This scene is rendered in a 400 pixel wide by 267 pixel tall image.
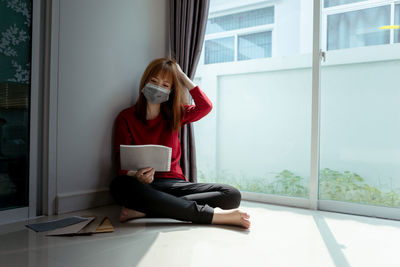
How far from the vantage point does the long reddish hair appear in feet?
6.73

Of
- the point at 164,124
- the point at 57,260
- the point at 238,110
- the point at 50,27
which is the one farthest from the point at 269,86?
the point at 57,260

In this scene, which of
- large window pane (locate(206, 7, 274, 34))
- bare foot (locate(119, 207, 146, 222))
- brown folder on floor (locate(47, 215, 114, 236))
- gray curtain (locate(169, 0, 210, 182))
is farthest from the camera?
gray curtain (locate(169, 0, 210, 182))

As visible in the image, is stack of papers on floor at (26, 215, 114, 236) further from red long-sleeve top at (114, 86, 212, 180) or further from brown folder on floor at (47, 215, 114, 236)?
red long-sleeve top at (114, 86, 212, 180)

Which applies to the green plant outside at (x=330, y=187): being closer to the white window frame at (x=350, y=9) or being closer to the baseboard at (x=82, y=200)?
the white window frame at (x=350, y=9)

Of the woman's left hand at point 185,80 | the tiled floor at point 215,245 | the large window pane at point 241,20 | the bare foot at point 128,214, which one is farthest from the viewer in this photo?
the large window pane at point 241,20

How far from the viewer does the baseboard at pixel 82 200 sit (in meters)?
1.89

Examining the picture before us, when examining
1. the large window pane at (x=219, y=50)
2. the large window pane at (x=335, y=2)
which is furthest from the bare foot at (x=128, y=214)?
the large window pane at (x=335, y=2)

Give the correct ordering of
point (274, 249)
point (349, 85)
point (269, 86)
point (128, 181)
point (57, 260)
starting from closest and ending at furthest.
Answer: point (57, 260)
point (274, 249)
point (128, 181)
point (349, 85)
point (269, 86)

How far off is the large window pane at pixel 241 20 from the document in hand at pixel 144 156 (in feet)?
3.91

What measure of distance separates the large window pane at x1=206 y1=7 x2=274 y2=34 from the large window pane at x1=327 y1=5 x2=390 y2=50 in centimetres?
43

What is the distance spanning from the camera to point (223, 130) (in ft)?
8.25

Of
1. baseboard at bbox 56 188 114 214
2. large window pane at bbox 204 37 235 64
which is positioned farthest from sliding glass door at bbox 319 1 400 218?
baseboard at bbox 56 188 114 214

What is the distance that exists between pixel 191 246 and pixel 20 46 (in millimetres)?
1432

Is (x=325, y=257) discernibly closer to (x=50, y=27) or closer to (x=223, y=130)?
(x=223, y=130)
